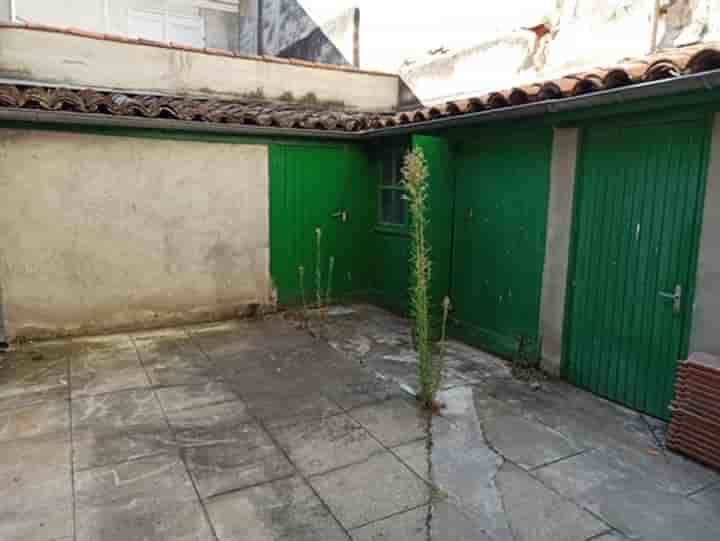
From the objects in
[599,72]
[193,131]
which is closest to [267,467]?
[599,72]

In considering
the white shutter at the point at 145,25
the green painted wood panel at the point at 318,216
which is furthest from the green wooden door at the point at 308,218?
the white shutter at the point at 145,25

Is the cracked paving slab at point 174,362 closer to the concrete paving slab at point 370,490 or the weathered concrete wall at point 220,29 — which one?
the concrete paving slab at point 370,490

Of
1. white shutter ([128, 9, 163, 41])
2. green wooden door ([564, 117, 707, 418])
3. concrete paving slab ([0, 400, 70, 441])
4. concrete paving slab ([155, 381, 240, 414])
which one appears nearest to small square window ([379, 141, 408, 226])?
green wooden door ([564, 117, 707, 418])

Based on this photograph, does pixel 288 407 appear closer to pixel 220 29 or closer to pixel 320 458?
pixel 320 458

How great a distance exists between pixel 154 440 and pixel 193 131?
4.02 metres

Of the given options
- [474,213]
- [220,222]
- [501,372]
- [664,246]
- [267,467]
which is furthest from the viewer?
[220,222]

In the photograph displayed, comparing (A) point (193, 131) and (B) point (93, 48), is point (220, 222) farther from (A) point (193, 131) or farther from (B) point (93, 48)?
(B) point (93, 48)

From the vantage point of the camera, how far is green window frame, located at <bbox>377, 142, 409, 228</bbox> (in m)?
7.27

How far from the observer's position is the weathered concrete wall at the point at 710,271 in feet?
11.9

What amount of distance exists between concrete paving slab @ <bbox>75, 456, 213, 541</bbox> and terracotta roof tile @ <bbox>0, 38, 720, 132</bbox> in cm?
404

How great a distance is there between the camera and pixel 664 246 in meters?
4.00

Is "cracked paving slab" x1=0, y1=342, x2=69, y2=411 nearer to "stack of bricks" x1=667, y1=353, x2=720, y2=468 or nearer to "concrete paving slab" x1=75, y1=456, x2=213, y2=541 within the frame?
"concrete paving slab" x1=75, y1=456, x2=213, y2=541

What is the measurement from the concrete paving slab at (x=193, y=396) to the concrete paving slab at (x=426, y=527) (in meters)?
2.04

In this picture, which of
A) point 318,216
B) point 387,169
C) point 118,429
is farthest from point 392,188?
point 118,429
